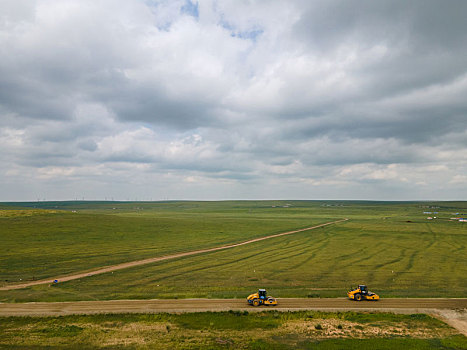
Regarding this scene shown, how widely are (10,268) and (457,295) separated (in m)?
81.7

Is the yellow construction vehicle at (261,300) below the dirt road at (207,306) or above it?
above

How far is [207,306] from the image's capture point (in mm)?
41281

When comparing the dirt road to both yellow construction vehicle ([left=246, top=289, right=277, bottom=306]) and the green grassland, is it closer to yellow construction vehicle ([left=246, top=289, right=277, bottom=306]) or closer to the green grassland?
yellow construction vehicle ([left=246, top=289, right=277, bottom=306])

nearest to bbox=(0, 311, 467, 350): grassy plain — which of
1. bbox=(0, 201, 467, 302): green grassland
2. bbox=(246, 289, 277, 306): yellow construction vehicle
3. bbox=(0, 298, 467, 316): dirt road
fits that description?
bbox=(0, 298, 467, 316): dirt road

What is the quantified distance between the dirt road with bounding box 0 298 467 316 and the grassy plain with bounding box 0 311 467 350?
178 centimetres

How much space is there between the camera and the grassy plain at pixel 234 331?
30.8 meters

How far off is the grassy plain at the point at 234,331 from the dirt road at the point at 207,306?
1777mm

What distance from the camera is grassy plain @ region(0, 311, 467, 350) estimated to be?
1212 inches

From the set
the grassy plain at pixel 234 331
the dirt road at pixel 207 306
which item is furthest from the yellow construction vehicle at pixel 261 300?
the grassy plain at pixel 234 331

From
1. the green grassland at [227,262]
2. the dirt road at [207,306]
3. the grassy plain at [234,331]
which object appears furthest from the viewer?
the green grassland at [227,262]

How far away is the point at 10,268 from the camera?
64.8m

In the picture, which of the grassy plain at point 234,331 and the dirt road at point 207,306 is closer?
the grassy plain at point 234,331

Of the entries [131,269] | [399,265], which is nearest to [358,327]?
[399,265]

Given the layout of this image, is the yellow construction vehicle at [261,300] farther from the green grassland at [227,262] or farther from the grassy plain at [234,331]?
the green grassland at [227,262]
